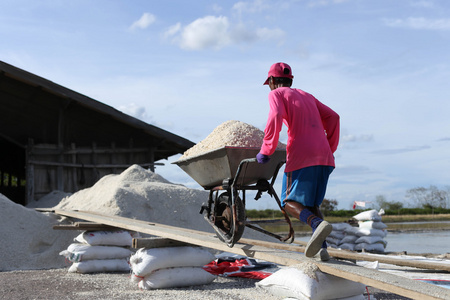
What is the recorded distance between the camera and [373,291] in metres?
5.45

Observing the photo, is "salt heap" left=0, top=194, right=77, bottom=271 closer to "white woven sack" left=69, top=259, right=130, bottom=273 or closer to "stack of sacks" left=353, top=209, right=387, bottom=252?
"white woven sack" left=69, top=259, right=130, bottom=273

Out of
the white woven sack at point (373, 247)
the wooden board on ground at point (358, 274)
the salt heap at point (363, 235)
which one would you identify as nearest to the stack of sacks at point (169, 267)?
the wooden board on ground at point (358, 274)

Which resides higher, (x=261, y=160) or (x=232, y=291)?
(x=261, y=160)

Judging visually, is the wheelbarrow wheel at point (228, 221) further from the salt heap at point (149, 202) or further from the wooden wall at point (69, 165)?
the wooden wall at point (69, 165)

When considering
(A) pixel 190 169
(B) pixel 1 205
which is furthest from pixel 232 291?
(B) pixel 1 205

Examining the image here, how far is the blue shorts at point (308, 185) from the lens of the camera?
3832 mm

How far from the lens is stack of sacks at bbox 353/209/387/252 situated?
10.3 m

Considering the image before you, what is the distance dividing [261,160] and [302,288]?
100cm

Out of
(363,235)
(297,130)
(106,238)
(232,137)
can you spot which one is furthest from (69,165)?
(297,130)

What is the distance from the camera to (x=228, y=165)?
179 inches

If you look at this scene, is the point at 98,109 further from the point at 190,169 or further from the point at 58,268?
the point at 190,169

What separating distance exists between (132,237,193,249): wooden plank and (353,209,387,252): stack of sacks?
5.47m

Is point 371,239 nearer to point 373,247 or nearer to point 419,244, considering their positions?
point 373,247

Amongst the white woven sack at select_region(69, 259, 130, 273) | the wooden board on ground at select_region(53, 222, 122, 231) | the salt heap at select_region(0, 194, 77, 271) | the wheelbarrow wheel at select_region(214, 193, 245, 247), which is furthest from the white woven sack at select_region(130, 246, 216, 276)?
the salt heap at select_region(0, 194, 77, 271)
